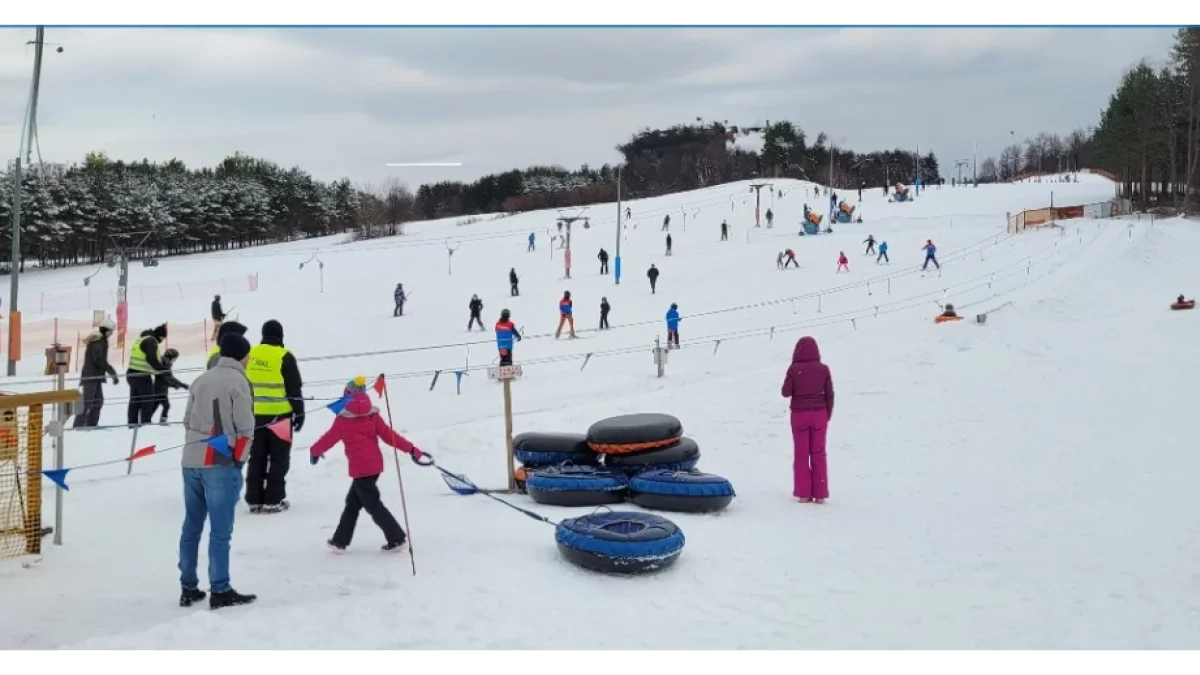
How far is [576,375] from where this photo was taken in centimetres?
1827

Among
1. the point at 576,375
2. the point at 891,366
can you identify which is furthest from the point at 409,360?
the point at 891,366

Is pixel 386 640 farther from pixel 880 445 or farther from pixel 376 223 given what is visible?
pixel 376 223

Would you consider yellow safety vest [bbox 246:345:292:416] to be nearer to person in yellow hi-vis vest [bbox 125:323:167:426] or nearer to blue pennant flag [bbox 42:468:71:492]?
blue pennant flag [bbox 42:468:71:492]

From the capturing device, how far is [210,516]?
5402 mm

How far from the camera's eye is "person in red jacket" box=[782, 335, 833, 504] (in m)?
8.48

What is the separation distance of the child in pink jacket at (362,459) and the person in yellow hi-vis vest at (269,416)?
1.34 metres

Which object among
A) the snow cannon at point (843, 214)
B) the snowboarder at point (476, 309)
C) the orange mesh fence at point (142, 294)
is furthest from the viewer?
the snow cannon at point (843, 214)

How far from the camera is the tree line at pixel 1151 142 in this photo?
2154cm

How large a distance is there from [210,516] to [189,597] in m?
0.53

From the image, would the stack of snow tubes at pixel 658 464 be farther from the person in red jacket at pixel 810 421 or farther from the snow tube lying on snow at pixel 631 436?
the person in red jacket at pixel 810 421

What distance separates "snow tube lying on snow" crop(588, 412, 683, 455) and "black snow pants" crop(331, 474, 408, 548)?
244 centimetres

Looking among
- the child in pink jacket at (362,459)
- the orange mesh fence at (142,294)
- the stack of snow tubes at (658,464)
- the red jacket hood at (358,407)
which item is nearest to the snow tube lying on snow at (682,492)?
the stack of snow tubes at (658,464)

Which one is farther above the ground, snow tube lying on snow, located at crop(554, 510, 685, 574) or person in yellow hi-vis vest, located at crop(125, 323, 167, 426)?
person in yellow hi-vis vest, located at crop(125, 323, 167, 426)

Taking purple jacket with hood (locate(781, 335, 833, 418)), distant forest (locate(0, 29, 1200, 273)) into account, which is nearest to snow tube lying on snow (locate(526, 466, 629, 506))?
purple jacket with hood (locate(781, 335, 833, 418))
